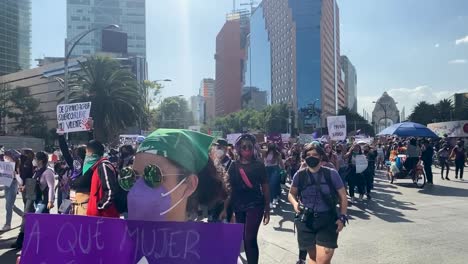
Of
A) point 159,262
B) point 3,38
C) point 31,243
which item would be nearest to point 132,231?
point 159,262

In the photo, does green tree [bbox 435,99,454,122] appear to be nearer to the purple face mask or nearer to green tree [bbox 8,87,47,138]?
green tree [bbox 8,87,47,138]

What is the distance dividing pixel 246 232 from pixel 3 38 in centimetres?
10805

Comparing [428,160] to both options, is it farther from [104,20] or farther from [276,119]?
[104,20]

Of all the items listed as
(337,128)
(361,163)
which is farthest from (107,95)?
(361,163)

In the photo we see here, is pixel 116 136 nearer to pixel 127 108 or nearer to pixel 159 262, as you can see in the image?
pixel 127 108

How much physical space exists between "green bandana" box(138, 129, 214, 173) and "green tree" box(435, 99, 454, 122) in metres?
69.5

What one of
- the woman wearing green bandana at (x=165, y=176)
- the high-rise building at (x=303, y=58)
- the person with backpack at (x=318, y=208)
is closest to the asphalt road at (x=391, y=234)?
the person with backpack at (x=318, y=208)

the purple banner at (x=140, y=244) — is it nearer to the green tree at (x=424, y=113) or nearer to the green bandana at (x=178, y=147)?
the green bandana at (x=178, y=147)

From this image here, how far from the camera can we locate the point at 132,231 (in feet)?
6.75

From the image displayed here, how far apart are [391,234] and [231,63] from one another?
170713mm

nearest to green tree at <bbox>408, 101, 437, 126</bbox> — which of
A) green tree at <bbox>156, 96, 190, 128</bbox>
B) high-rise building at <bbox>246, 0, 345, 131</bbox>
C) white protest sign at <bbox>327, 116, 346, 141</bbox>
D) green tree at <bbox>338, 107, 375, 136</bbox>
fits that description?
green tree at <bbox>338, 107, 375, 136</bbox>

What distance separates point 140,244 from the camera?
2043 millimetres

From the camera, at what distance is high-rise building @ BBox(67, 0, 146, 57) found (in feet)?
433

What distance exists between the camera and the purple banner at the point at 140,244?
6.67 feet
